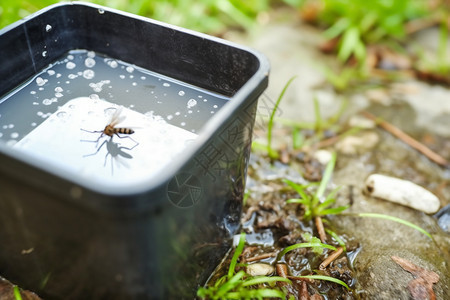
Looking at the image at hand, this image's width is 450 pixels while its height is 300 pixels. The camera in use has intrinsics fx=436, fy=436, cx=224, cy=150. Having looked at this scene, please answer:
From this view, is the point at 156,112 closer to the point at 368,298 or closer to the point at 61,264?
the point at 61,264

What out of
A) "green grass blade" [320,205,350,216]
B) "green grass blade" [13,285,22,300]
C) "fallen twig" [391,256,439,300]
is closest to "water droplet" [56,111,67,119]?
"green grass blade" [13,285,22,300]

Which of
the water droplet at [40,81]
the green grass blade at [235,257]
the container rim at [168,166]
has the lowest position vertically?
the green grass blade at [235,257]

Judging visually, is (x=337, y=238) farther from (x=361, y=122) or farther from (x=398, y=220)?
(x=361, y=122)

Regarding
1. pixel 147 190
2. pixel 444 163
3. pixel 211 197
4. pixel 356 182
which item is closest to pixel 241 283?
pixel 211 197

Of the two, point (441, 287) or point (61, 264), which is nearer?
point (61, 264)

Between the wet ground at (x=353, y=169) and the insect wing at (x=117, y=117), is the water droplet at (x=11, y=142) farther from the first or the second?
the wet ground at (x=353, y=169)

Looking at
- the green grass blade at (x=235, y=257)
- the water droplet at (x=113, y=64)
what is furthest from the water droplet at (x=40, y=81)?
the green grass blade at (x=235, y=257)

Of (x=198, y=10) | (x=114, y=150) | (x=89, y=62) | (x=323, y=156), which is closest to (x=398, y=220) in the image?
(x=323, y=156)
